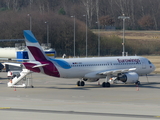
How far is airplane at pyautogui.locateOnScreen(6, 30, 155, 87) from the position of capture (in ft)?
139

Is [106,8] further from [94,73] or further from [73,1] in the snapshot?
[94,73]

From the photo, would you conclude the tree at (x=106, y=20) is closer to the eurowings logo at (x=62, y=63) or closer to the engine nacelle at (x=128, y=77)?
the engine nacelle at (x=128, y=77)

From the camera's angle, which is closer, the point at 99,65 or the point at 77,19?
the point at 99,65

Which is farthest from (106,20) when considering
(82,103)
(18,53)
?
(82,103)

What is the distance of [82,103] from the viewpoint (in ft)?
99.9

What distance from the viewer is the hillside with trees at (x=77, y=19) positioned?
110 meters

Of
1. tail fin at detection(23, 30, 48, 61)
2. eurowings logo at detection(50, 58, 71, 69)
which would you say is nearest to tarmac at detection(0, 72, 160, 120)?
eurowings logo at detection(50, 58, 71, 69)

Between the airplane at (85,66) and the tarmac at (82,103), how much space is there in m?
1.20

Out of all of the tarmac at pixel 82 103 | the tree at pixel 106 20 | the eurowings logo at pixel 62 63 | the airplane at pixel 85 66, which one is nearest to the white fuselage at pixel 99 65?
the airplane at pixel 85 66

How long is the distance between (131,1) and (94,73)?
9912 centimetres

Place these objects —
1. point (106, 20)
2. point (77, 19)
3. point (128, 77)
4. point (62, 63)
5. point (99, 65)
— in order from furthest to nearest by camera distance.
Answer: point (106, 20), point (77, 19), point (99, 65), point (128, 77), point (62, 63)

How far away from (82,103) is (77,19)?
94.6 m

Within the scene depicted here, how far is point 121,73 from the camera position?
44312mm

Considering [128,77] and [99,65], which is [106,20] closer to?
[99,65]
